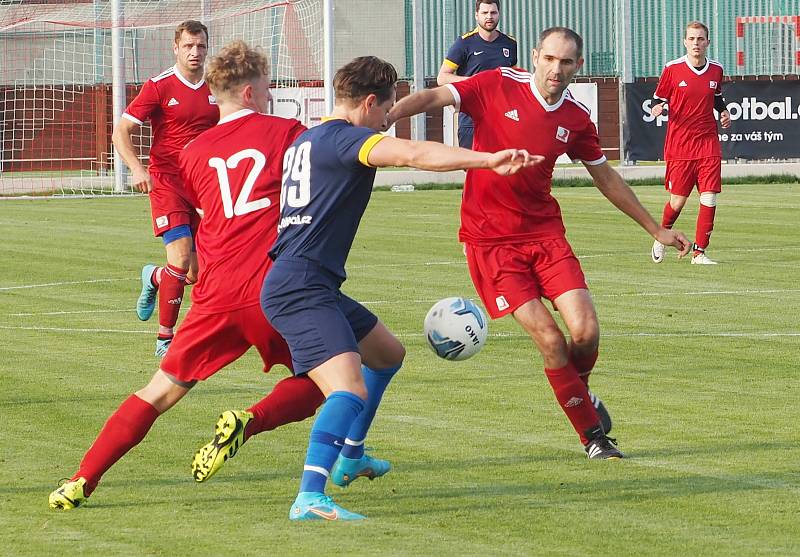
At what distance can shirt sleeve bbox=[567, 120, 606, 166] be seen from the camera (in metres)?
7.76

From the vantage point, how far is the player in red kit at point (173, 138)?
10773 millimetres

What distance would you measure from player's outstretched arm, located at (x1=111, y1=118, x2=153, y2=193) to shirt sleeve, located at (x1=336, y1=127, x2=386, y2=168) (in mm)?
4447

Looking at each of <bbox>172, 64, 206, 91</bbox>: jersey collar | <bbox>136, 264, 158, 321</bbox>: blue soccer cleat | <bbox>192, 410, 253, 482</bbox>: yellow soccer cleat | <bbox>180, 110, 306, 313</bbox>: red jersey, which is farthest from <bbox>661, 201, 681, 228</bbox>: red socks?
<bbox>192, 410, 253, 482</bbox>: yellow soccer cleat

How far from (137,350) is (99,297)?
335 cm

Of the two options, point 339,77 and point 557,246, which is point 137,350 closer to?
point 557,246

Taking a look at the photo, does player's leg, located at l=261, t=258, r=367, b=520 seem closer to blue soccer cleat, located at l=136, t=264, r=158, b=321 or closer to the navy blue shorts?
the navy blue shorts

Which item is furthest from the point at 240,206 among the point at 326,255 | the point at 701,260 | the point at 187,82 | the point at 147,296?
the point at 701,260

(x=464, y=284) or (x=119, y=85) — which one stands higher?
(x=119, y=85)

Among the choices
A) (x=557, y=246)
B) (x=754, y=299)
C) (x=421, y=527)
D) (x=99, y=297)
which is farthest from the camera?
(x=99, y=297)

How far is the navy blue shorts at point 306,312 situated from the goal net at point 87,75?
23.7 metres

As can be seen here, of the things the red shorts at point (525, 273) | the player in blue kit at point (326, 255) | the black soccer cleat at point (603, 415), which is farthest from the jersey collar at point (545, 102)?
the player in blue kit at point (326, 255)

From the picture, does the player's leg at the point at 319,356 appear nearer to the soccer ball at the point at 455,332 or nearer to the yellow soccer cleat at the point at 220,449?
the yellow soccer cleat at the point at 220,449

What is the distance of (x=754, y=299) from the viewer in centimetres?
1306

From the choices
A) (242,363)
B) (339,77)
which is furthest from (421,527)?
(242,363)
